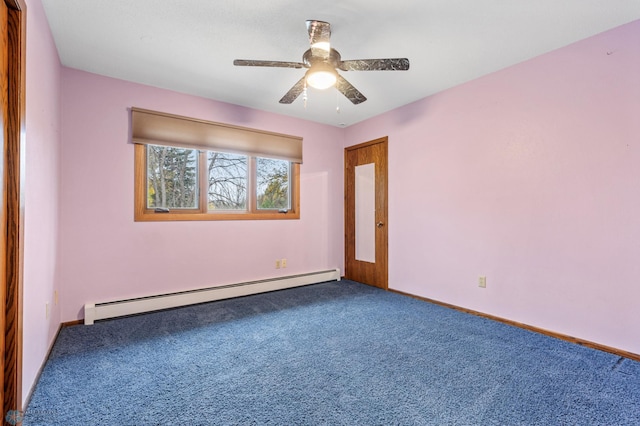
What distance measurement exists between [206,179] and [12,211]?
2.16 m

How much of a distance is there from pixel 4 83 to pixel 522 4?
3.02 m

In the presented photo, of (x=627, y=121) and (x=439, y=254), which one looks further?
(x=439, y=254)

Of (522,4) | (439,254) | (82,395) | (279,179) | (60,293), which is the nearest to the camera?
(82,395)

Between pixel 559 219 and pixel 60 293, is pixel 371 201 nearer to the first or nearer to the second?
pixel 559 219

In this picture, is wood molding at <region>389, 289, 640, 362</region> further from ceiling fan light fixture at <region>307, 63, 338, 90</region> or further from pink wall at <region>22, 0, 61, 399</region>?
pink wall at <region>22, 0, 61, 399</region>

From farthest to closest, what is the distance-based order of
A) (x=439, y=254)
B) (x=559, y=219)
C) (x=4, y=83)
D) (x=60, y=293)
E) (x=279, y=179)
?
(x=279, y=179) → (x=439, y=254) → (x=60, y=293) → (x=559, y=219) → (x=4, y=83)

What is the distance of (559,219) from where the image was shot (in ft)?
8.13

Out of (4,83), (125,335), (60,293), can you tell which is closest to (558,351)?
(125,335)

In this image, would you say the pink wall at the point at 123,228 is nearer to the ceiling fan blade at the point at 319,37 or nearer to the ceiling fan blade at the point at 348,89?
the ceiling fan blade at the point at 348,89

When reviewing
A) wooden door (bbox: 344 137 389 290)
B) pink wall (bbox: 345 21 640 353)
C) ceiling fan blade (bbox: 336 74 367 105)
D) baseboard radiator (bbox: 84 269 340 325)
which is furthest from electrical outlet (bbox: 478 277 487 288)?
ceiling fan blade (bbox: 336 74 367 105)

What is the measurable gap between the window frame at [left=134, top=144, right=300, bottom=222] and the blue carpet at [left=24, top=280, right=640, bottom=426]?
1.08m

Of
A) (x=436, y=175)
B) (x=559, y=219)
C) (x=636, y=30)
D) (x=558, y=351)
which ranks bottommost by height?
(x=558, y=351)

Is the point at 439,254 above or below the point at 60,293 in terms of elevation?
above

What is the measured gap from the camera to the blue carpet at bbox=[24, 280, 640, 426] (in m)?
1.51
